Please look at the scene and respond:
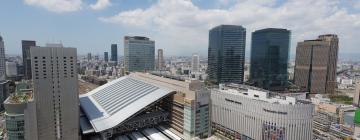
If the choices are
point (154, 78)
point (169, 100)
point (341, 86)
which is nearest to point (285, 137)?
point (169, 100)

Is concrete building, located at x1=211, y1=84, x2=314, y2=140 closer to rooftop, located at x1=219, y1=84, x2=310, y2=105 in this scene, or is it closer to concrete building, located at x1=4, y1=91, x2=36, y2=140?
rooftop, located at x1=219, y1=84, x2=310, y2=105

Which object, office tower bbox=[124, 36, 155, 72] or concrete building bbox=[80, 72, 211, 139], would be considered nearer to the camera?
concrete building bbox=[80, 72, 211, 139]

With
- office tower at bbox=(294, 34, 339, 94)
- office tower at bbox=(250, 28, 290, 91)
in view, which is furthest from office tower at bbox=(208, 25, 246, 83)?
office tower at bbox=(294, 34, 339, 94)

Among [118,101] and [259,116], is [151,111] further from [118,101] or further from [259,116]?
[259,116]

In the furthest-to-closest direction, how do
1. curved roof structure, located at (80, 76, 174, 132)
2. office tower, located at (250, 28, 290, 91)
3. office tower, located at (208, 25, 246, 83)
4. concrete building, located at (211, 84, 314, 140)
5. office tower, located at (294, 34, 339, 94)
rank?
1. office tower, located at (250, 28, 290, 91)
2. office tower, located at (208, 25, 246, 83)
3. office tower, located at (294, 34, 339, 94)
4. curved roof structure, located at (80, 76, 174, 132)
5. concrete building, located at (211, 84, 314, 140)

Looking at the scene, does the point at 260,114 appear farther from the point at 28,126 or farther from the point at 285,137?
the point at 28,126

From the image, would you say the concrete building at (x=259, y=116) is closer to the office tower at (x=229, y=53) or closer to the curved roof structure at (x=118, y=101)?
the curved roof structure at (x=118, y=101)

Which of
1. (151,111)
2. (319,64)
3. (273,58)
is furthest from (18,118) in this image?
(319,64)
